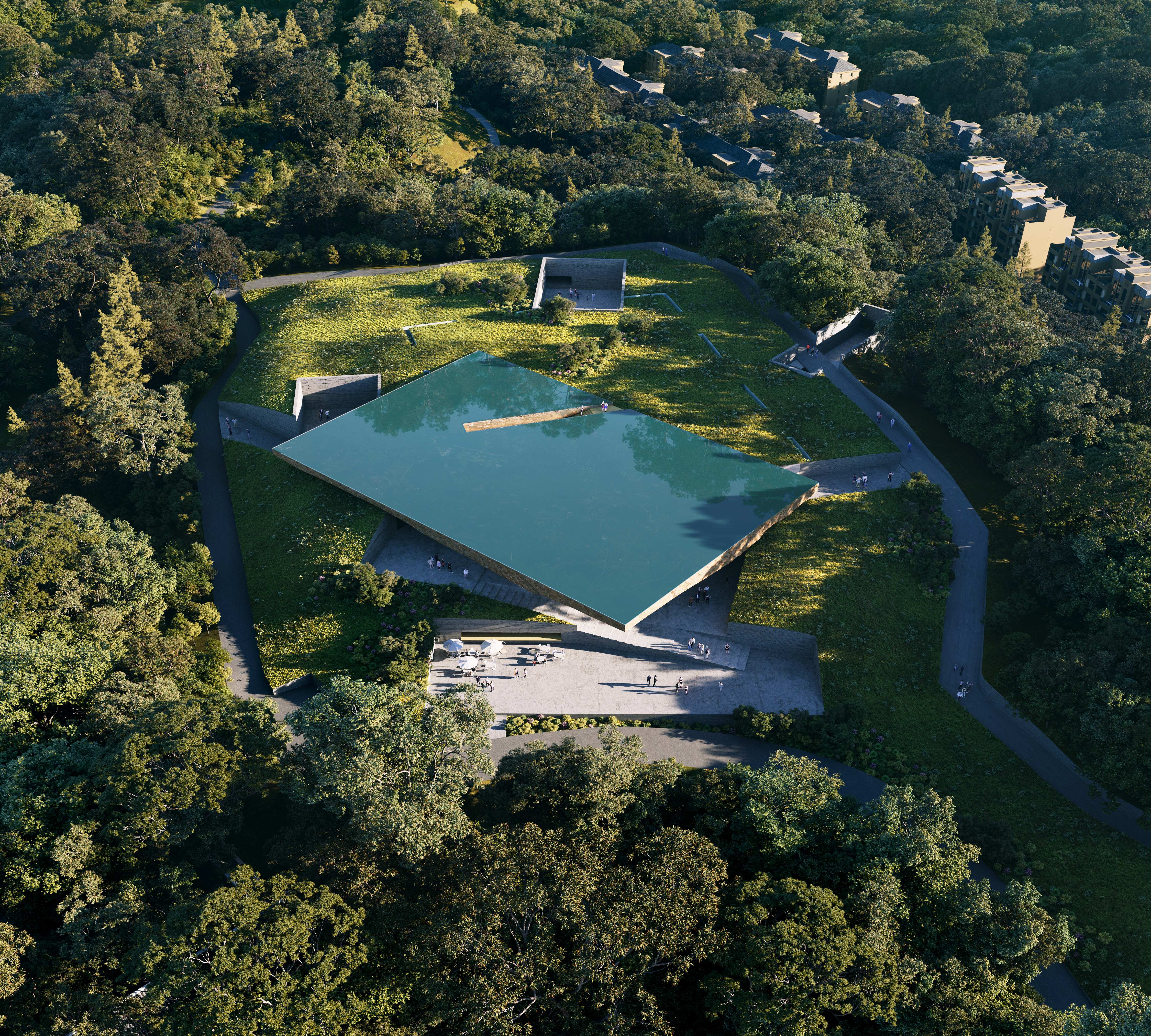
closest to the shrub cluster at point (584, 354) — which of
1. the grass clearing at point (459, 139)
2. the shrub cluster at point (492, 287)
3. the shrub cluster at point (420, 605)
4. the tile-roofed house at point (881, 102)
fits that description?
the shrub cluster at point (492, 287)

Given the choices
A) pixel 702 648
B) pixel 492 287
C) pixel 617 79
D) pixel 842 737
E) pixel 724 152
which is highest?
pixel 617 79

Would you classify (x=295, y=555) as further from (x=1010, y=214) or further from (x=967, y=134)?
(x=967, y=134)

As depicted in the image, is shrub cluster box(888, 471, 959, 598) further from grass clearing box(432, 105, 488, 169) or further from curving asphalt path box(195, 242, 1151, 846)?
grass clearing box(432, 105, 488, 169)

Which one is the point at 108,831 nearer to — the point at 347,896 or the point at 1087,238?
the point at 347,896

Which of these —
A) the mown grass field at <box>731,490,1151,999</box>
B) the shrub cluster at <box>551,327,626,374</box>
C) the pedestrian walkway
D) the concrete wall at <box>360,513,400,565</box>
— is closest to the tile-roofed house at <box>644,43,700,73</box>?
the pedestrian walkway

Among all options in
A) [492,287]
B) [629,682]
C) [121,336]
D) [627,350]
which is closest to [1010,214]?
[627,350]

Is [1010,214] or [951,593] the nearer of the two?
[951,593]

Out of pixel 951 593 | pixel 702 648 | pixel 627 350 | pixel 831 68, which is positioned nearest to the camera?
pixel 702 648
